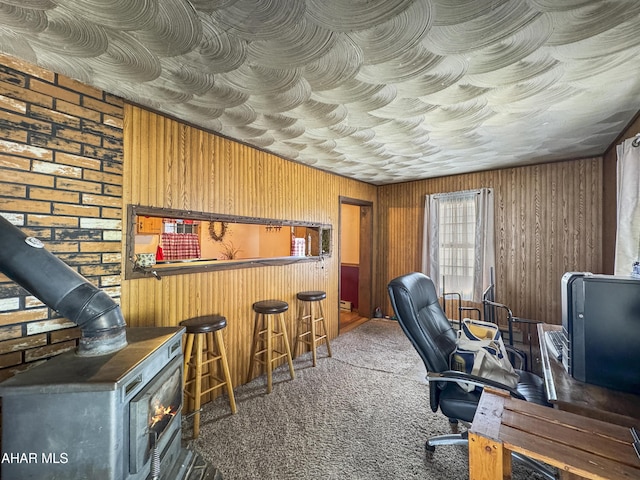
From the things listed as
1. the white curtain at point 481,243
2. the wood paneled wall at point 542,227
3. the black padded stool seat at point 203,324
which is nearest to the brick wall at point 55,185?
the black padded stool seat at point 203,324

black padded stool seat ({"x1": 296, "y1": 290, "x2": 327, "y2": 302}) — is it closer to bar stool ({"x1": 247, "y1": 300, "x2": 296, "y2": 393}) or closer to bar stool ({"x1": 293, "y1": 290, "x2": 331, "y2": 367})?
bar stool ({"x1": 293, "y1": 290, "x2": 331, "y2": 367})

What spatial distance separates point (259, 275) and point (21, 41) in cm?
218

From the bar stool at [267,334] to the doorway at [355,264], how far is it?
1503mm

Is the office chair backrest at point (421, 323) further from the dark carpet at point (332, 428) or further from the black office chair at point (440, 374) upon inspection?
the dark carpet at point (332, 428)

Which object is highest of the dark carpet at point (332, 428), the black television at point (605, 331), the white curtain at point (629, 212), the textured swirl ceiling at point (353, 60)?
the textured swirl ceiling at point (353, 60)

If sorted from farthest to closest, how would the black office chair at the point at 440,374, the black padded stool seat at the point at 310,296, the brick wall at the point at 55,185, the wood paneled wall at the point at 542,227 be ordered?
the wood paneled wall at the point at 542,227, the black padded stool seat at the point at 310,296, the black office chair at the point at 440,374, the brick wall at the point at 55,185

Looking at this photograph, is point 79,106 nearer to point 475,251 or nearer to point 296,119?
point 296,119

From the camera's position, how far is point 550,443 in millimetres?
942

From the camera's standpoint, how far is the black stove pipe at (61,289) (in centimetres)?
109

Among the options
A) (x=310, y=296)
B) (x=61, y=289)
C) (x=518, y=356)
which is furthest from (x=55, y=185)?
(x=518, y=356)

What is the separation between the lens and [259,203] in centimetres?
278

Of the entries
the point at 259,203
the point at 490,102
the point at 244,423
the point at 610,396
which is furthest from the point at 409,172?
the point at 244,423

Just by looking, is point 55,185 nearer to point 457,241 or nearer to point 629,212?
point 629,212

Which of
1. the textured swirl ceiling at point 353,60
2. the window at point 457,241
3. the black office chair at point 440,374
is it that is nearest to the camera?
the textured swirl ceiling at point 353,60
